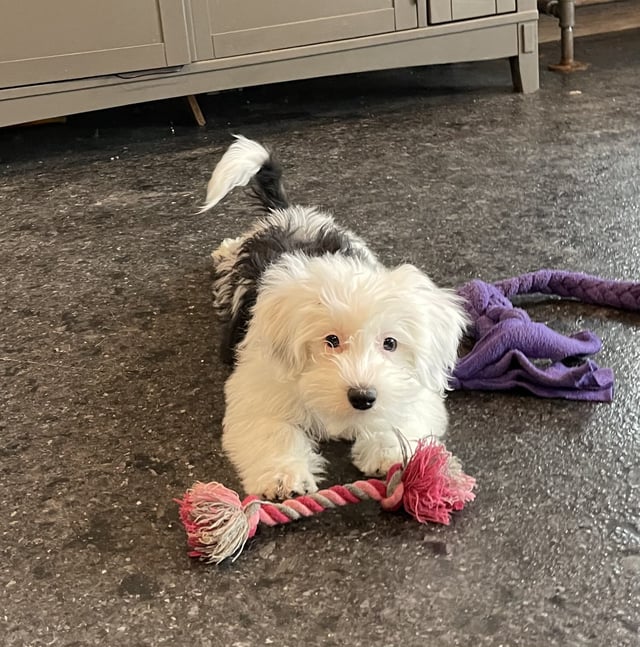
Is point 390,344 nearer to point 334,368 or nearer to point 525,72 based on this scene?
point 334,368

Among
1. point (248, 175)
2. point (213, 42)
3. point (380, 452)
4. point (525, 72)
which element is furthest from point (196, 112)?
point (380, 452)

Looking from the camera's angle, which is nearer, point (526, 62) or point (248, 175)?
point (248, 175)

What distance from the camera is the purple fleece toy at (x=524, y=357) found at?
1.50m

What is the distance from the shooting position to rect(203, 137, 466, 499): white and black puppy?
4.02 feet

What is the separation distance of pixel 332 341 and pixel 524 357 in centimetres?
43

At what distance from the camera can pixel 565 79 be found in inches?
147

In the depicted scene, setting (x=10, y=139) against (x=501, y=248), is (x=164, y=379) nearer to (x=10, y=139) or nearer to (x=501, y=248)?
(x=501, y=248)

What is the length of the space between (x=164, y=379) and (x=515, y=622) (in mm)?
850

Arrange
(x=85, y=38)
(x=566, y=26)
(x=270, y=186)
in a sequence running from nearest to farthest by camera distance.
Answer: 1. (x=270, y=186)
2. (x=85, y=38)
3. (x=566, y=26)

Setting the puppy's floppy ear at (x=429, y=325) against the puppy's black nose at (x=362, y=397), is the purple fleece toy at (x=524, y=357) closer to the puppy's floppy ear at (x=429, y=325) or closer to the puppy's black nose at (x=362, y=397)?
the puppy's floppy ear at (x=429, y=325)

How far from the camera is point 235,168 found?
1826 millimetres

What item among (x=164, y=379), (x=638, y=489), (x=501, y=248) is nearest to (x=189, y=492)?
(x=164, y=379)

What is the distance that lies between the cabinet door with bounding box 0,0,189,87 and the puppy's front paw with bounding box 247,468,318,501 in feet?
7.08

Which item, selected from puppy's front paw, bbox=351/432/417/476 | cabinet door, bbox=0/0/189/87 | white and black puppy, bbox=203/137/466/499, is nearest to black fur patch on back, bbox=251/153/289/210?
white and black puppy, bbox=203/137/466/499
